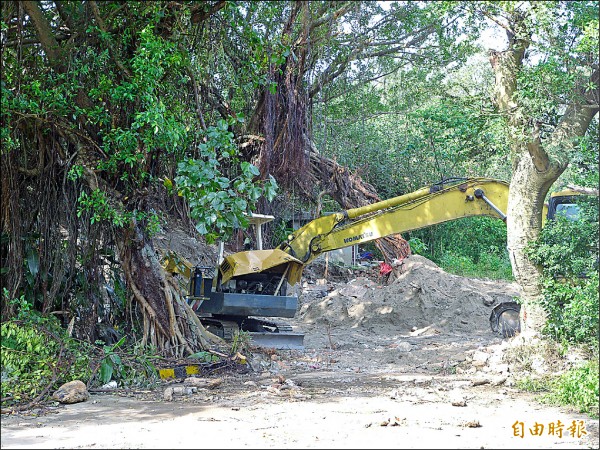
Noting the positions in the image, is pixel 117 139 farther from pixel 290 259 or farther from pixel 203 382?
pixel 290 259

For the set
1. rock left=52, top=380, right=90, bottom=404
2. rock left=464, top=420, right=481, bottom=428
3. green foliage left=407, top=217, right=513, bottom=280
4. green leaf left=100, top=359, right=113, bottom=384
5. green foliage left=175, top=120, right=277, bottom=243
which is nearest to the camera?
rock left=464, top=420, right=481, bottom=428

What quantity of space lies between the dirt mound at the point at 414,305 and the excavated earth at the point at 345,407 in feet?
4.18

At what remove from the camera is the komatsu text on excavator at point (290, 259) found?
12.3 meters

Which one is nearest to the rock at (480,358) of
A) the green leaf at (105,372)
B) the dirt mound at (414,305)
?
the dirt mound at (414,305)

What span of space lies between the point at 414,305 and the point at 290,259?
16.9 feet

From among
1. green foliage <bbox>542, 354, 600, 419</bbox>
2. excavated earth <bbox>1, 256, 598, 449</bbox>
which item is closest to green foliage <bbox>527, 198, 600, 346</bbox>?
excavated earth <bbox>1, 256, 598, 449</bbox>

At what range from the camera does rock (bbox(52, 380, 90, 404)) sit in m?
8.08

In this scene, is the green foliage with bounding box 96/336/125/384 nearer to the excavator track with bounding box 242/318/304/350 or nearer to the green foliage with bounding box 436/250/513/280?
the excavator track with bounding box 242/318/304/350

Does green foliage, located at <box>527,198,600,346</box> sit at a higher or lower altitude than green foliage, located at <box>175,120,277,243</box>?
lower

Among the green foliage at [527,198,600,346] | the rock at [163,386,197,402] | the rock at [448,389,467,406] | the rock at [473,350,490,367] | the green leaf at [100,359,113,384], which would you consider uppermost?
the green foliage at [527,198,600,346]

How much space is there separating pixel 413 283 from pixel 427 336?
8.28ft

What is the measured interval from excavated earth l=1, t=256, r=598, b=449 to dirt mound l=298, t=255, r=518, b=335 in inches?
50.2

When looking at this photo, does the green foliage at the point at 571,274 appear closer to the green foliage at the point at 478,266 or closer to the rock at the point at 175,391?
the rock at the point at 175,391

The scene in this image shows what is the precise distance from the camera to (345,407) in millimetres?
7949
